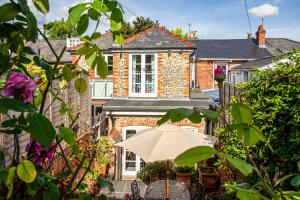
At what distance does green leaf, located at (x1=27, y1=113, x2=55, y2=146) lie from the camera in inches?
35.1

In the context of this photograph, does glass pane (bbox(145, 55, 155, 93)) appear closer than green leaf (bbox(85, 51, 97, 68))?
No

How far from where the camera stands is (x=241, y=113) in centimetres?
94

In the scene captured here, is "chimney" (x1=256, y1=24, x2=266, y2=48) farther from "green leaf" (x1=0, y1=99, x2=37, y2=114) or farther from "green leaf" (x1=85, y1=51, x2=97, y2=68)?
"green leaf" (x1=0, y1=99, x2=37, y2=114)

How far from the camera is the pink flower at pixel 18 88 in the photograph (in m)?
1.04

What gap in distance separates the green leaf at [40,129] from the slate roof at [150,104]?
523 inches

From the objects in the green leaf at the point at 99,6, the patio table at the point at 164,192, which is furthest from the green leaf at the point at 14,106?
the patio table at the point at 164,192

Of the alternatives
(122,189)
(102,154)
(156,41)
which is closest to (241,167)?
(102,154)

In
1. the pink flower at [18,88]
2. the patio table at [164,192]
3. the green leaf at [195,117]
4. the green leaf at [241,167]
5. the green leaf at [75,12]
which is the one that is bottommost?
the patio table at [164,192]

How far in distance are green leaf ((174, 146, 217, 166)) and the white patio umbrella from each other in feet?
24.5

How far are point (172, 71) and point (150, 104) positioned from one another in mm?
2093

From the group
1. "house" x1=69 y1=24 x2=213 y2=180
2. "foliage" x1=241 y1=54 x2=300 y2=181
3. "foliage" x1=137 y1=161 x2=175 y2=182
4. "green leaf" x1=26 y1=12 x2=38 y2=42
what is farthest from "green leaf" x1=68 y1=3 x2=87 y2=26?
"house" x1=69 y1=24 x2=213 y2=180

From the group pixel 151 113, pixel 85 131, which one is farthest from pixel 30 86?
pixel 151 113

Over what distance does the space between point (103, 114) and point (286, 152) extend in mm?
10989

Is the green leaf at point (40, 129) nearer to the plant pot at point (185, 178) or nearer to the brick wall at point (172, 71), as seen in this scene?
the plant pot at point (185, 178)
